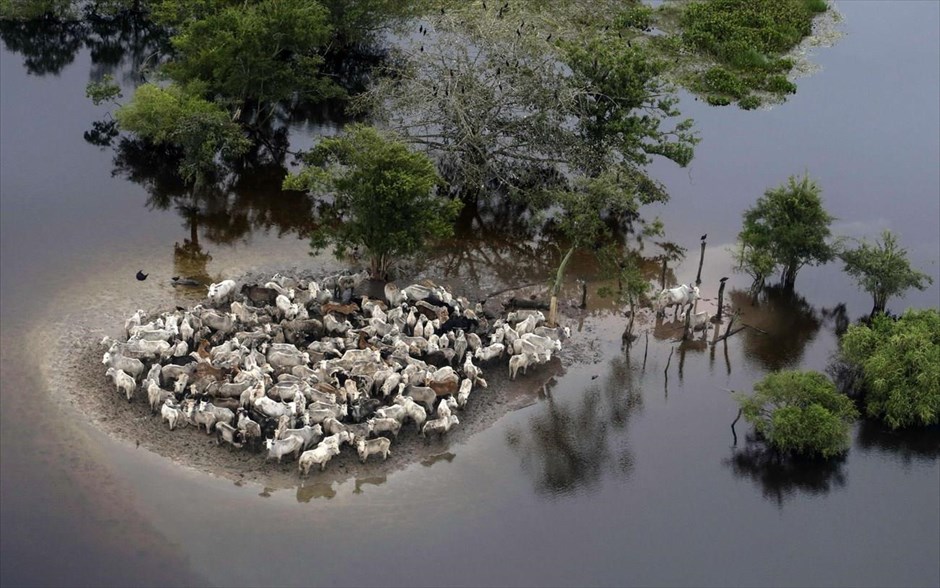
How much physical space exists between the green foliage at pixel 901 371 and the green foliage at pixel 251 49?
822 inches

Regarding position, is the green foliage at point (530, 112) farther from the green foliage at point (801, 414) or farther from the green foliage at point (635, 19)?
Result: the green foliage at point (635, 19)

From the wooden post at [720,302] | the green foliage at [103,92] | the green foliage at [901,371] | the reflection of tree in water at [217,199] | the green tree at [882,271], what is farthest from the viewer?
the green foliage at [103,92]

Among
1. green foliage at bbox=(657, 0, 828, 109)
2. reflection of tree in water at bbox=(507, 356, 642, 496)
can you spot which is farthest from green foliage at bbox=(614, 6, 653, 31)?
reflection of tree in water at bbox=(507, 356, 642, 496)

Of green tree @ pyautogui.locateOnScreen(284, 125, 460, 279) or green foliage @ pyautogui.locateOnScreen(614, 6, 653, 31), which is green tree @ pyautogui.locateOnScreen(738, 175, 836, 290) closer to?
green tree @ pyautogui.locateOnScreen(284, 125, 460, 279)

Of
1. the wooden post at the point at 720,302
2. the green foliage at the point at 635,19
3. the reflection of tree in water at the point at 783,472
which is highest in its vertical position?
the green foliage at the point at 635,19

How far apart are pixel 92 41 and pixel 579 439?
31.9 metres

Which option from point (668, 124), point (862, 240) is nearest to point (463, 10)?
point (668, 124)

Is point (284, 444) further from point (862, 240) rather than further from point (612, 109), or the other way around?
point (862, 240)

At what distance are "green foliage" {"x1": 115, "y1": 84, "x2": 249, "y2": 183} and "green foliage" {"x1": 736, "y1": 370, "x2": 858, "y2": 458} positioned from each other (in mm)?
18267

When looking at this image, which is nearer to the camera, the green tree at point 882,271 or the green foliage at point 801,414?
the green foliage at point 801,414

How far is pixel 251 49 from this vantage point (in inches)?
1460

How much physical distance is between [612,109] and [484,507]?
1661 cm

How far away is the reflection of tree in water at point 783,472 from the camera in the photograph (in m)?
24.5

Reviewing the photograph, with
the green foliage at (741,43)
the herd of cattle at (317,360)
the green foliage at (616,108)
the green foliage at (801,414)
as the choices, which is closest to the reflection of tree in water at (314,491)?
the herd of cattle at (317,360)
